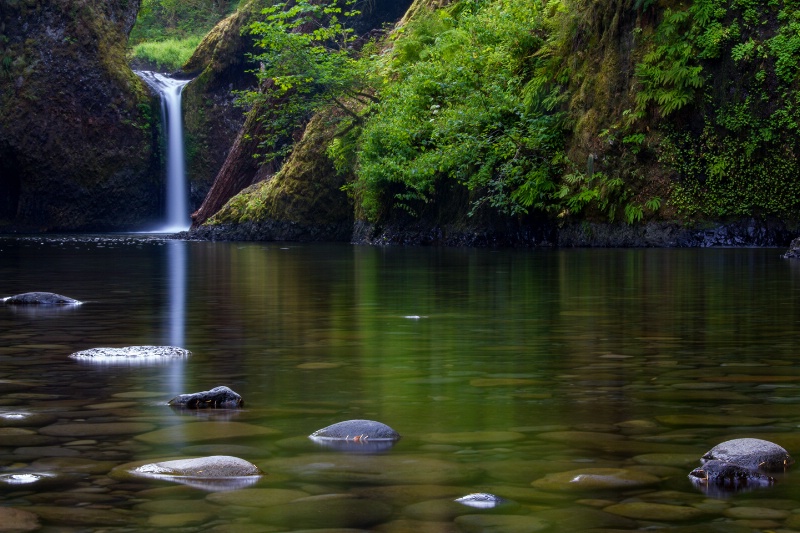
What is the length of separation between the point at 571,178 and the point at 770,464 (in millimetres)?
19135

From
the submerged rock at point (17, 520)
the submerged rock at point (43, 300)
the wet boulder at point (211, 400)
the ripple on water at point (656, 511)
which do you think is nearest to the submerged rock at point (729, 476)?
the ripple on water at point (656, 511)

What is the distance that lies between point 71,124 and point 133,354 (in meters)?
38.4

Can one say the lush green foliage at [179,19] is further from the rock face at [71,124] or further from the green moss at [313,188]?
the green moss at [313,188]

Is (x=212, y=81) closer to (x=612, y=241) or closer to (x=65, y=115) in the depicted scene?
(x=65, y=115)

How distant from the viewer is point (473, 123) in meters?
23.5

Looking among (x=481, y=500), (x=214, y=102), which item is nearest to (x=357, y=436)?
(x=481, y=500)

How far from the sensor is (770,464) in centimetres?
325

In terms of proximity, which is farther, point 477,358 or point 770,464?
point 477,358

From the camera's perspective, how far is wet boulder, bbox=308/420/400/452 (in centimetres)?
367

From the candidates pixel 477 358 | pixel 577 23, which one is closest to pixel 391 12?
pixel 577 23

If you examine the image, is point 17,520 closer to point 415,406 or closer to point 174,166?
point 415,406

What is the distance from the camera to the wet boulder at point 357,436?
12.0 ft

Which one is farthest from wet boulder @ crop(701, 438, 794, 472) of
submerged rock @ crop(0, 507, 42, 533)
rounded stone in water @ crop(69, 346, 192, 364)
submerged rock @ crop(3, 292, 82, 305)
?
submerged rock @ crop(3, 292, 82, 305)

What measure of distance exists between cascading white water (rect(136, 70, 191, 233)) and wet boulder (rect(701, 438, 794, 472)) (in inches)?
1584
